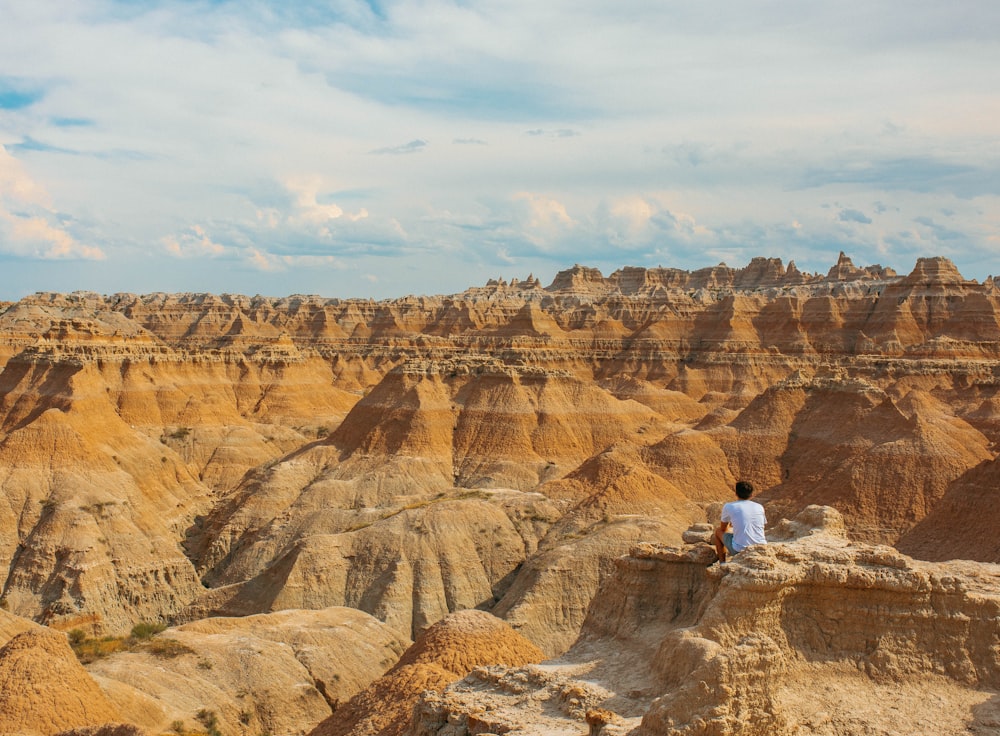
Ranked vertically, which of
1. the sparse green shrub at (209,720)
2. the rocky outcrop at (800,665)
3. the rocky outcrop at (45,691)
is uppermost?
the rocky outcrop at (800,665)

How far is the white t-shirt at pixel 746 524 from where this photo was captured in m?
17.3

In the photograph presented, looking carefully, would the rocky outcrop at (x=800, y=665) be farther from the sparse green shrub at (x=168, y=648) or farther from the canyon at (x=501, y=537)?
the sparse green shrub at (x=168, y=648)

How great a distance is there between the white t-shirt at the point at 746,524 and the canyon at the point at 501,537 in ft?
2.10

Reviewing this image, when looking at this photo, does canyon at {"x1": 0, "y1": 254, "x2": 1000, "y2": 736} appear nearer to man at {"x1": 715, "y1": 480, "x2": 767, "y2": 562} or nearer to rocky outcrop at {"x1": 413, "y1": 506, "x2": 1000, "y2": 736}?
rocky outcrop at {"x1": 413, "y1": 506, "x2": 1000, "y2": 736}

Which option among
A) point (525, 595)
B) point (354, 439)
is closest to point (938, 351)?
point (354, 439)

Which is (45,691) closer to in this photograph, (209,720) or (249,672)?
(209,720)

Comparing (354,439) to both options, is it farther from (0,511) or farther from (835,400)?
(835,400)

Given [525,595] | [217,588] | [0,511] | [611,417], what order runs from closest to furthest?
[525,595] → [217,588] → [0,511] → [611,417]

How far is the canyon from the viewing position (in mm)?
16203

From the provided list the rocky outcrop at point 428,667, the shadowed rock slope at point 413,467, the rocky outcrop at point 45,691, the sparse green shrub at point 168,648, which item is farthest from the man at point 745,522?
the shadowed rock slope at point 413,467

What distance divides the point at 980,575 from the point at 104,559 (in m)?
45.0

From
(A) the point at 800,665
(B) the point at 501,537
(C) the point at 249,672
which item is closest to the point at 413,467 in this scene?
(B) the point at 501,537

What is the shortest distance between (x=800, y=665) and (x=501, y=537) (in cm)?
3702

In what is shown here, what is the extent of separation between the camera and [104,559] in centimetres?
5153
